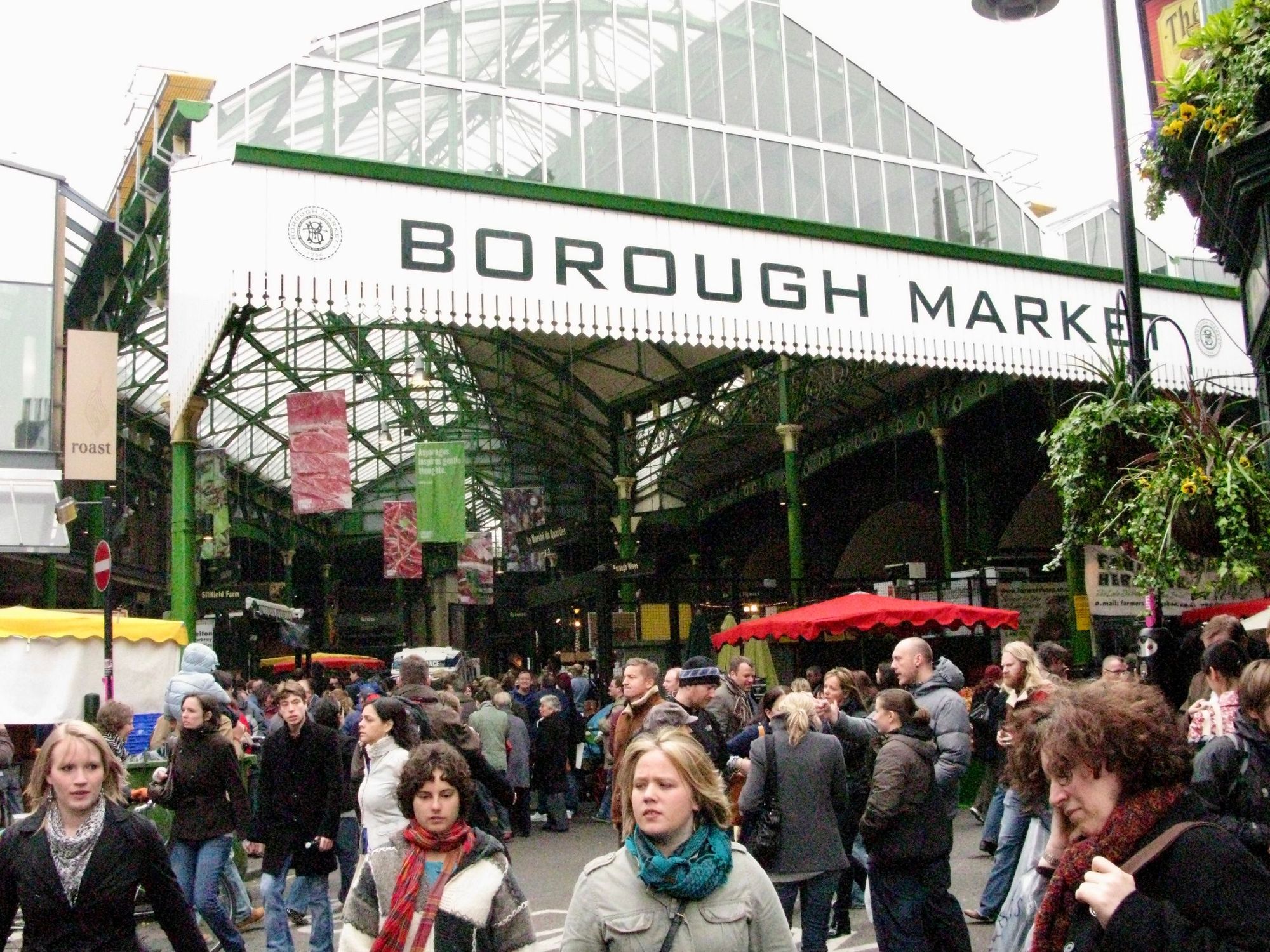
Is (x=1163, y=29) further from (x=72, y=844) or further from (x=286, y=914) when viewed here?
(x=72, y=844)

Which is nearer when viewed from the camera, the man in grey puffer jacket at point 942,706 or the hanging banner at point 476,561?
the man in grey puffer jacket at point 942,706

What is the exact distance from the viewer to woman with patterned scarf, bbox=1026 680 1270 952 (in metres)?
2.27

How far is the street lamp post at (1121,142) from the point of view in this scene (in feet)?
27.3

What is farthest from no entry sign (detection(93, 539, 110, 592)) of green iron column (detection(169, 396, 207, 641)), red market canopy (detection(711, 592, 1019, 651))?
red market canopy (detection(711, 592, 1019, 651))

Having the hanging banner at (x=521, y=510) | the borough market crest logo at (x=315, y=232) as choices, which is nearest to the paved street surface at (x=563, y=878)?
the borough market crest logo at (x=315, y=232)

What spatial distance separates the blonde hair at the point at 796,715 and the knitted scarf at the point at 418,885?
2715 mm

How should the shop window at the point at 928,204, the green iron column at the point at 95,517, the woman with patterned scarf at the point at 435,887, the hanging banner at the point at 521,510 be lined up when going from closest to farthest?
1. the woman with patterned scarf at the point at 435,887
2. the shop window at the point at 928,204
3. the green iron column at the point at 95,517
4. the hanging banner at the point at 521,510

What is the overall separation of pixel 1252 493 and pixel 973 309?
28.3ft

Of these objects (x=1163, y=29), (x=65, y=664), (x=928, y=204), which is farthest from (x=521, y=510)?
(x=1163, y=29)

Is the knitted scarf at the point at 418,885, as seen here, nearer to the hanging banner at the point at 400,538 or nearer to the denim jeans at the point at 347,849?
the denim jeans at the point at 347,849

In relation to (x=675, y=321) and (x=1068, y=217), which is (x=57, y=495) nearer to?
(x=675, y=321)

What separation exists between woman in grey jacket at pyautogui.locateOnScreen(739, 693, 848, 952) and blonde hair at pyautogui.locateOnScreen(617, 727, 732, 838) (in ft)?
10.3

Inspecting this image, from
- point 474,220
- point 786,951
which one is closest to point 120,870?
point 786,951

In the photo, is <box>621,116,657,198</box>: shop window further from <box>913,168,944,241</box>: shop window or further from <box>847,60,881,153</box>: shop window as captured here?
<box>913,168,944,241</box>: shop window
